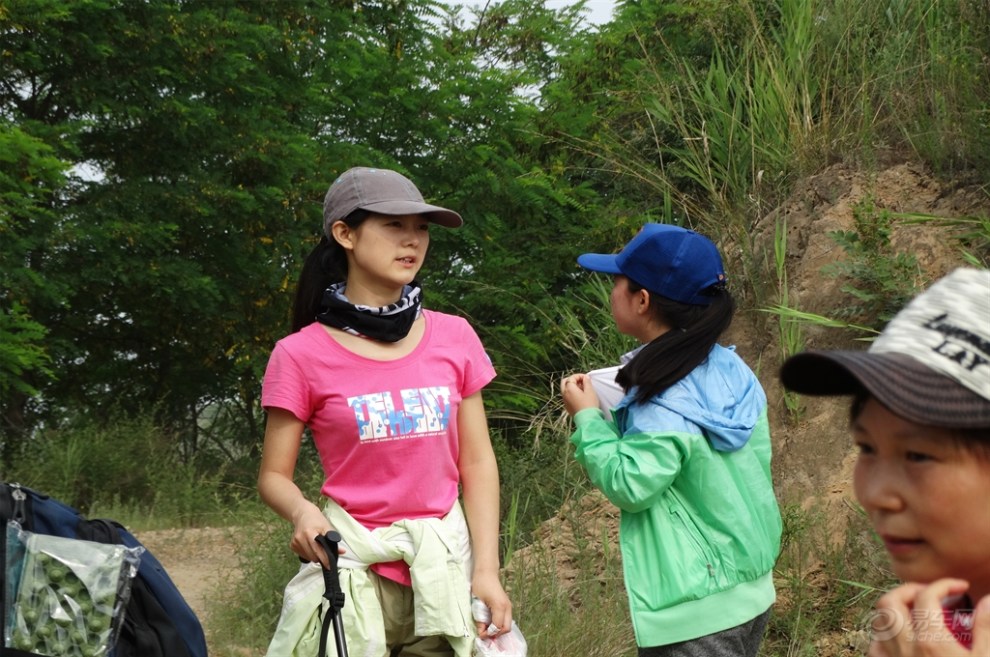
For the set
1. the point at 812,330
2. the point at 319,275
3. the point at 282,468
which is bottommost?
the point at 812,330

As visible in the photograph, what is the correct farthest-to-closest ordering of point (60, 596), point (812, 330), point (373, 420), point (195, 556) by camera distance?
point (195, 556) < point (812, 330) < point (373, 420) < point (60, 596)

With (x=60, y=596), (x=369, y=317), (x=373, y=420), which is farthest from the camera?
(x=369, y=317)

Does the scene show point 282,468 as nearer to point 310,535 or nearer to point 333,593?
point 310,535

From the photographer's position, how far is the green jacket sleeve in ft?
9.53

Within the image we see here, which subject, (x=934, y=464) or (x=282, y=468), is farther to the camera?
(x=282, y=468)

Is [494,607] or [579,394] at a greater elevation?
[579,394]

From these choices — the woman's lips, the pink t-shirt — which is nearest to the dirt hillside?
the pink t-shirt

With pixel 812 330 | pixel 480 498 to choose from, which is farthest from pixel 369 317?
pixel 812 330

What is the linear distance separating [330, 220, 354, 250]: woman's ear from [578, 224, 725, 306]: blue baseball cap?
75 centimetres

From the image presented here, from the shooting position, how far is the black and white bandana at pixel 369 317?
9.93 feet

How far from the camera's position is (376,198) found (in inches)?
123

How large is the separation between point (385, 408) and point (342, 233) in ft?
1.79

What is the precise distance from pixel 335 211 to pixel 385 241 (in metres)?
0.17

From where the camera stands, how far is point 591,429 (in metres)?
3.06
